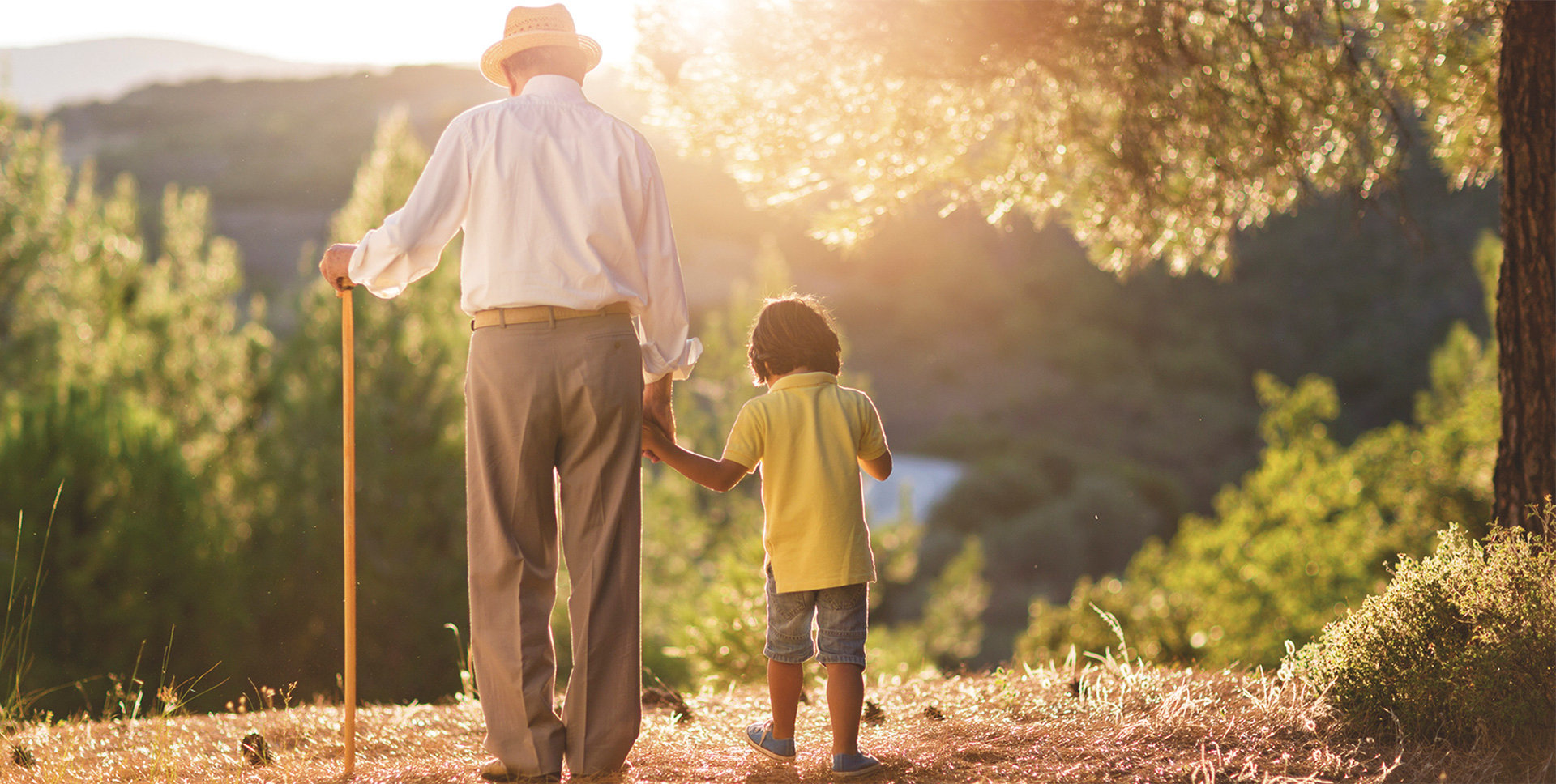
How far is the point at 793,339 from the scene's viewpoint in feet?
8.52

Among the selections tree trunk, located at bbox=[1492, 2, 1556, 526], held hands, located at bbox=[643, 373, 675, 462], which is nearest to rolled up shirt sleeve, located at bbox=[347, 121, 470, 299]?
held hands, located at bbox=[643, 373, 675, 462]

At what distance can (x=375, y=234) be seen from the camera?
239cm

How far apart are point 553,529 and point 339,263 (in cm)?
72

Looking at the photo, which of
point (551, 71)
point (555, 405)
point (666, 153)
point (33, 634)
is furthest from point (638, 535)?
point (666, 153)

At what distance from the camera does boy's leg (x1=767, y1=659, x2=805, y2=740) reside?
2574 millimetres

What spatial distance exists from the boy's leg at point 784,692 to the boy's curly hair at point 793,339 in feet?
2.13

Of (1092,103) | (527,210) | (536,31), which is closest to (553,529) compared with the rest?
(527,210)

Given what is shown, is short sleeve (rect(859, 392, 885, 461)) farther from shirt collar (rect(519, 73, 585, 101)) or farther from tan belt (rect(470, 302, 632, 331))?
shirt collar (rect(519, 73, 585, 101))

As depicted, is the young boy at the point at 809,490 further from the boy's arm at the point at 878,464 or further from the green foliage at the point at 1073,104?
the green foliage at the point at 1073,104

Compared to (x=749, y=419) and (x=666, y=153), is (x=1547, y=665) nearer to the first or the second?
(x=749, y=419)

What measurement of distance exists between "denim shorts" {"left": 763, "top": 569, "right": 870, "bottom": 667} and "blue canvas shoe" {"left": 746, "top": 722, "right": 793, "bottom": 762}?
9.1 inches

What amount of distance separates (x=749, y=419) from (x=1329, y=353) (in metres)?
46.7

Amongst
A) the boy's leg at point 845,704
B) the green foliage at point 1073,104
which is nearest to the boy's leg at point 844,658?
the boy's leg at point 845,704

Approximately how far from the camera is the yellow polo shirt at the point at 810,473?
2510 millimetres
